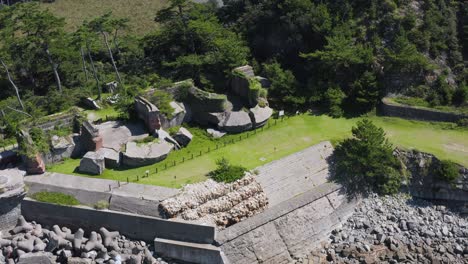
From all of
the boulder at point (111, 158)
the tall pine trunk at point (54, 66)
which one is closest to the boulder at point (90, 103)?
the tall pine trunk at point (54, 66)

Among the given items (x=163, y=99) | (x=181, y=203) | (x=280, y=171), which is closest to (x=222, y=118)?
(x=163, y=99)

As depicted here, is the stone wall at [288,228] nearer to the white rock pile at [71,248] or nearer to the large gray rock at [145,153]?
the white rock pile at [71,248]

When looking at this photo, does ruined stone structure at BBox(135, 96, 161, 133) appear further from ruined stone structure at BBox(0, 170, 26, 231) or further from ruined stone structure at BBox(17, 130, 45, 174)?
ruined stone structure at BBox(0, 170, 26, 231)

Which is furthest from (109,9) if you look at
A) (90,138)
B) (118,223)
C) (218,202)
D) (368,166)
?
(368,166)

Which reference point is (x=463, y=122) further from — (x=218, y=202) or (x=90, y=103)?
(x=90, y=103)

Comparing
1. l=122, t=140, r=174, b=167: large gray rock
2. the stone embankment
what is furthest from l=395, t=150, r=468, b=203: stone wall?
l=122, t=140, r=174, b=167: large gray rock

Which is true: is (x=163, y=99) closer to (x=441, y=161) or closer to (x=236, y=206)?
(x=236, y=206)
